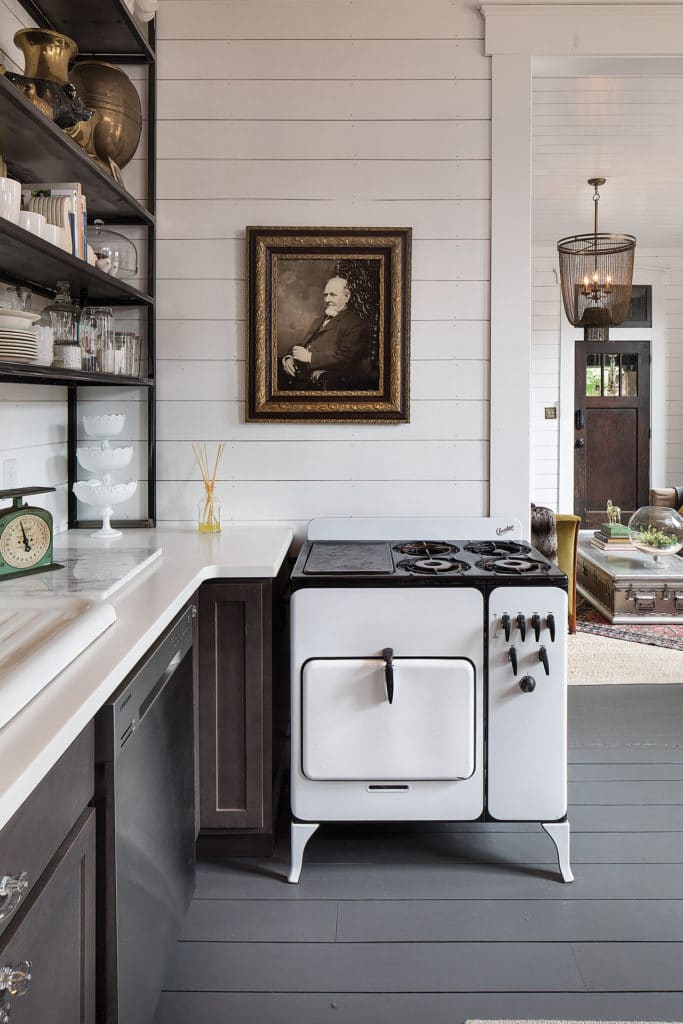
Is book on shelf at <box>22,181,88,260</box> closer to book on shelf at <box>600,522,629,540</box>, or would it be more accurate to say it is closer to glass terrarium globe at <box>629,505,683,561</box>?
glass terrarium globe at <box>629,505,683,561</box>

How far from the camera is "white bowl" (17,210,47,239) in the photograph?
1891mm

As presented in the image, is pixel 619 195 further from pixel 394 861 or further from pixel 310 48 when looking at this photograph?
pixel 394 861

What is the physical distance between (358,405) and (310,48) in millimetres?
1240

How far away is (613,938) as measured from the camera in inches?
77.9

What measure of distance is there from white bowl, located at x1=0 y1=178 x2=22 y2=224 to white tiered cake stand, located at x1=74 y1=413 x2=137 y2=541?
0.92 meters

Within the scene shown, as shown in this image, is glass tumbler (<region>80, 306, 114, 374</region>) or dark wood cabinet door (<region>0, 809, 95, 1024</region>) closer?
dark wood cabinet door (<region>0, 809, 95, 1024</region>)

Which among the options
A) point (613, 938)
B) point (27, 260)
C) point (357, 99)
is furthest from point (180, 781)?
point (357, 99)

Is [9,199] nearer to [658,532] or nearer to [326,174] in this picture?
[326,174]

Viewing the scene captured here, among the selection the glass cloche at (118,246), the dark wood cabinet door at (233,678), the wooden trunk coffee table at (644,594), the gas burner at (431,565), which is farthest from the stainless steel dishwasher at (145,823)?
the wooden trunk coffee table at (644,594)

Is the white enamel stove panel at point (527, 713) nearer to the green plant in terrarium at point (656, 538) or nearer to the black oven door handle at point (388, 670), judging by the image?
the black oven door handle at point (388, 670)

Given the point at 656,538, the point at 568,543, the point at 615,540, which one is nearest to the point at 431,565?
the point at 568,543

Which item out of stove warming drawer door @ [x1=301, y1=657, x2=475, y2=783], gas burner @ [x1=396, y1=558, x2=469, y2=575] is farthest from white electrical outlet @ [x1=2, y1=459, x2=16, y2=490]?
gas burner @ [x1=396, y1=558, x2=469, y2=575]

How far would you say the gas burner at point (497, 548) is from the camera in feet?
8.62

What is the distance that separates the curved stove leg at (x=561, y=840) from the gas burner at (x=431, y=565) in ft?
2.43
